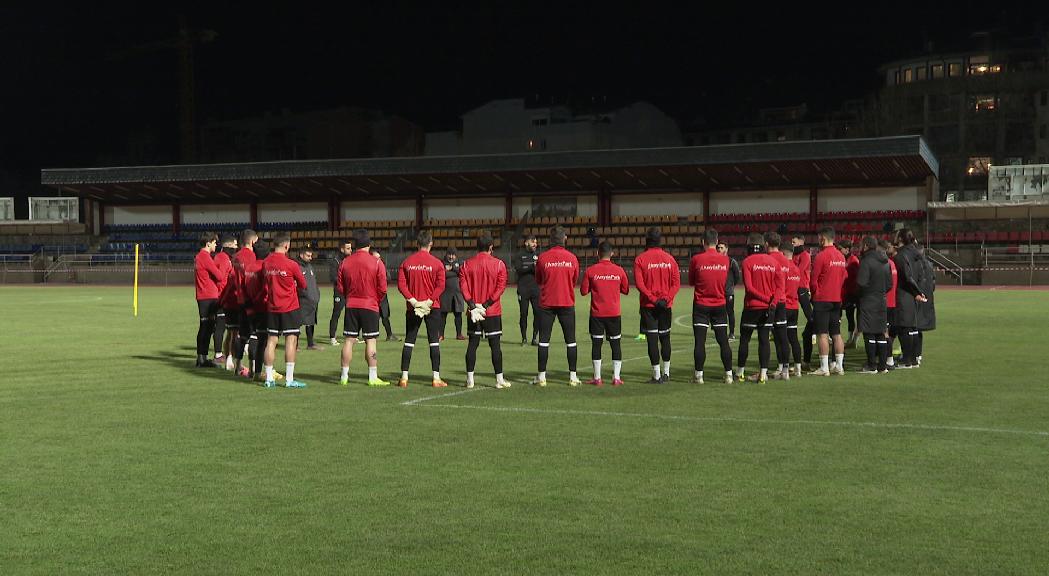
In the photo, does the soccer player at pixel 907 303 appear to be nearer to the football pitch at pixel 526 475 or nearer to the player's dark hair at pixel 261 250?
the football pitch at pixel 526 475

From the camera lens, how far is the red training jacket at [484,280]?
13.2 metres

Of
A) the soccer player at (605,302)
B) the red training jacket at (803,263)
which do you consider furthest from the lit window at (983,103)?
the soccer player at (605,302)

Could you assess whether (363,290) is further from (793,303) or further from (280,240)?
(793,303)

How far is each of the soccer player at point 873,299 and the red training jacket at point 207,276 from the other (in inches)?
386

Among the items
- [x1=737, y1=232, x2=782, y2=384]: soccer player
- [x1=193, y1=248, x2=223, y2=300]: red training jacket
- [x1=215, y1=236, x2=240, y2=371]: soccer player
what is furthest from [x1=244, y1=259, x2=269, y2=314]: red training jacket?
[x1=737, y1=232, x2=782, y2=384]: soccer player

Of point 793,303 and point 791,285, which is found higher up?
point 791,285

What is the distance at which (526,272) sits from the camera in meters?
19.0

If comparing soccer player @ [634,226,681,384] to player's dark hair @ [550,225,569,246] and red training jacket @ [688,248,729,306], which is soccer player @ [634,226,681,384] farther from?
player's dark hair @ [550,225,569,246]

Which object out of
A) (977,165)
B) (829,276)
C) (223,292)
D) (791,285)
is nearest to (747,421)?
(791,285)

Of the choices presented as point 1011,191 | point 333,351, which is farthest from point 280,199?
point 333,351

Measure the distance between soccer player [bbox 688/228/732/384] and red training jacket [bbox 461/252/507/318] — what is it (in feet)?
8.62

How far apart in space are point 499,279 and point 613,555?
7543 mm

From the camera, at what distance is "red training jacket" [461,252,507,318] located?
43.4 feet

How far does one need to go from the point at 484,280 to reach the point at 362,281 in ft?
5.38
